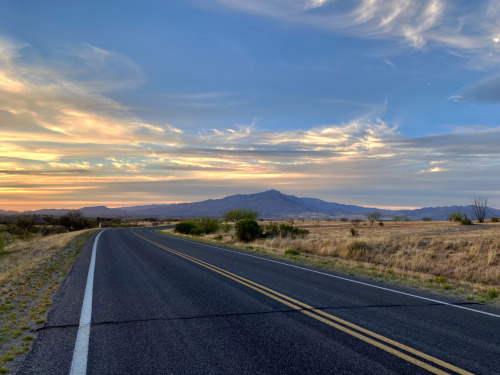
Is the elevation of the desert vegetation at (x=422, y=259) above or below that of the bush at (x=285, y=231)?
A: below

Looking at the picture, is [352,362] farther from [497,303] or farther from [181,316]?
[497,303]

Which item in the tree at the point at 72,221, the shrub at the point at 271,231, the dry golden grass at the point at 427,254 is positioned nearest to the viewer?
the dry golden grass at the point at 427,254

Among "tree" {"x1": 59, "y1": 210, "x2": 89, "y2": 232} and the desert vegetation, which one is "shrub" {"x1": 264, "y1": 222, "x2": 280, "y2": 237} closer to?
the desert vegetation

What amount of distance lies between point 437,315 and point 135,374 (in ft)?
19.5

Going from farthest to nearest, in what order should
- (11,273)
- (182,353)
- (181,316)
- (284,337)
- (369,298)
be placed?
(11,273), (369,298), (181,316), (284,337), (182,353)

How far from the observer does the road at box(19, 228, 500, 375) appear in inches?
193

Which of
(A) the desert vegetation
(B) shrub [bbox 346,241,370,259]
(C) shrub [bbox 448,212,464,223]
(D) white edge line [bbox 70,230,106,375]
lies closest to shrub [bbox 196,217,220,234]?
(A) the desert vegetation

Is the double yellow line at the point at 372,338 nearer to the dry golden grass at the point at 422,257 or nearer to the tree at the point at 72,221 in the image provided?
the dry golden grass at the point at 422,257

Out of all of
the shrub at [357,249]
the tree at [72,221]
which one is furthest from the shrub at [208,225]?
the tree at [72,221]


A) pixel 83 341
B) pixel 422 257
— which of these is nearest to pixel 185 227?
pixel 422 257

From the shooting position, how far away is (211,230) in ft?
181

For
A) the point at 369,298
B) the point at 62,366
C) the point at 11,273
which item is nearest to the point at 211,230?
the point at 11,273

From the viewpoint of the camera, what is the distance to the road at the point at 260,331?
16.1 ft

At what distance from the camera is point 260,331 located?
6277 millimetres
